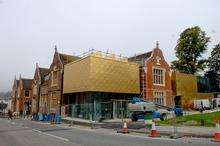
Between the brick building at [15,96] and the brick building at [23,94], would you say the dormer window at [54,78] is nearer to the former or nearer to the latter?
the brick building at [23,94]

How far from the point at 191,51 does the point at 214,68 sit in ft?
30.3

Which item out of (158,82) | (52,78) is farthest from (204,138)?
(52,78)

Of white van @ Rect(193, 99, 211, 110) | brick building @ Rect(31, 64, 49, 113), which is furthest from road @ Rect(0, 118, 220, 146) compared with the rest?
brick building @ Rect(31, 64, 49, 113)

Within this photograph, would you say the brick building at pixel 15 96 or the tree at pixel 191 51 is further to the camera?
the brick building at pixel 15 96

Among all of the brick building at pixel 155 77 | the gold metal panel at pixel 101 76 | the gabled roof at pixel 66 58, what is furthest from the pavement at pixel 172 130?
the gabled roof at pixel 66 58

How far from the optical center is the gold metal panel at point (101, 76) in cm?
3825

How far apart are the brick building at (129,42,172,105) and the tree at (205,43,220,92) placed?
19.9 meters

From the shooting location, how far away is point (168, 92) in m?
46.4

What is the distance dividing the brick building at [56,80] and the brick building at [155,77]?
38.3 feet

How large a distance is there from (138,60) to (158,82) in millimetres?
4594

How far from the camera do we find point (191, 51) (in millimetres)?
59531

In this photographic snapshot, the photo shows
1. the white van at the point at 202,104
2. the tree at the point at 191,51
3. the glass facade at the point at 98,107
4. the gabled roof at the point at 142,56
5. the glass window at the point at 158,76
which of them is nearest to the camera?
the glass facade at the point at 98,107

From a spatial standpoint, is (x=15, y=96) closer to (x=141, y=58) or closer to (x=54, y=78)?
(x=54, y=78)

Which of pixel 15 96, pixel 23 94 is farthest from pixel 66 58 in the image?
pixel 15 96
